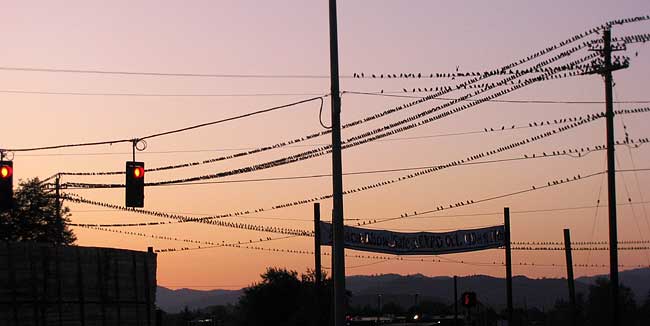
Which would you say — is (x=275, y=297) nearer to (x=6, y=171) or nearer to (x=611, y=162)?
(x=611, y=162)

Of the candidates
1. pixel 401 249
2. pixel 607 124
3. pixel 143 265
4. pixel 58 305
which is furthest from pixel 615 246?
pixel 58 305

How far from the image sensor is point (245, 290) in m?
72.1

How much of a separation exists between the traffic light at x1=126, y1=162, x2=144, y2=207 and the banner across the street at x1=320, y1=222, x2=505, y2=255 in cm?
1524

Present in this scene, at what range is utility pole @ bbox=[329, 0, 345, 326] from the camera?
24.1 meters

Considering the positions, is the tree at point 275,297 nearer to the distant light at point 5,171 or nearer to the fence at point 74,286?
the fence at point 74,286

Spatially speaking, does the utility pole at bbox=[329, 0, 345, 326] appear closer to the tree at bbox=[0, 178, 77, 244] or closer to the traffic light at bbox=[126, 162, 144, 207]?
the traffic light at bbox=[126, 162, 144, 207]

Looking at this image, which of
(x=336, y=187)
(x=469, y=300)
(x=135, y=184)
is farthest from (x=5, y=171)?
(x=469, y=300)

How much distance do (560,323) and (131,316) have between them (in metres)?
87.6

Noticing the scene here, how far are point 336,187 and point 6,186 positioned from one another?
29.5 ft

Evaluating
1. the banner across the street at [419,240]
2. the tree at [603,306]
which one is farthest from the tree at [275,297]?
the tree at [603,306]

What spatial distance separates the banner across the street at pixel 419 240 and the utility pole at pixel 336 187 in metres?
18.4

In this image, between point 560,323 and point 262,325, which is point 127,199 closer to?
point 262,325

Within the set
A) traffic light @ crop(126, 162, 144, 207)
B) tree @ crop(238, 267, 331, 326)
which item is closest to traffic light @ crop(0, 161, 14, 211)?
traffic light @ crop(126, 162, 144, 207)

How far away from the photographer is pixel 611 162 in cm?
3472
